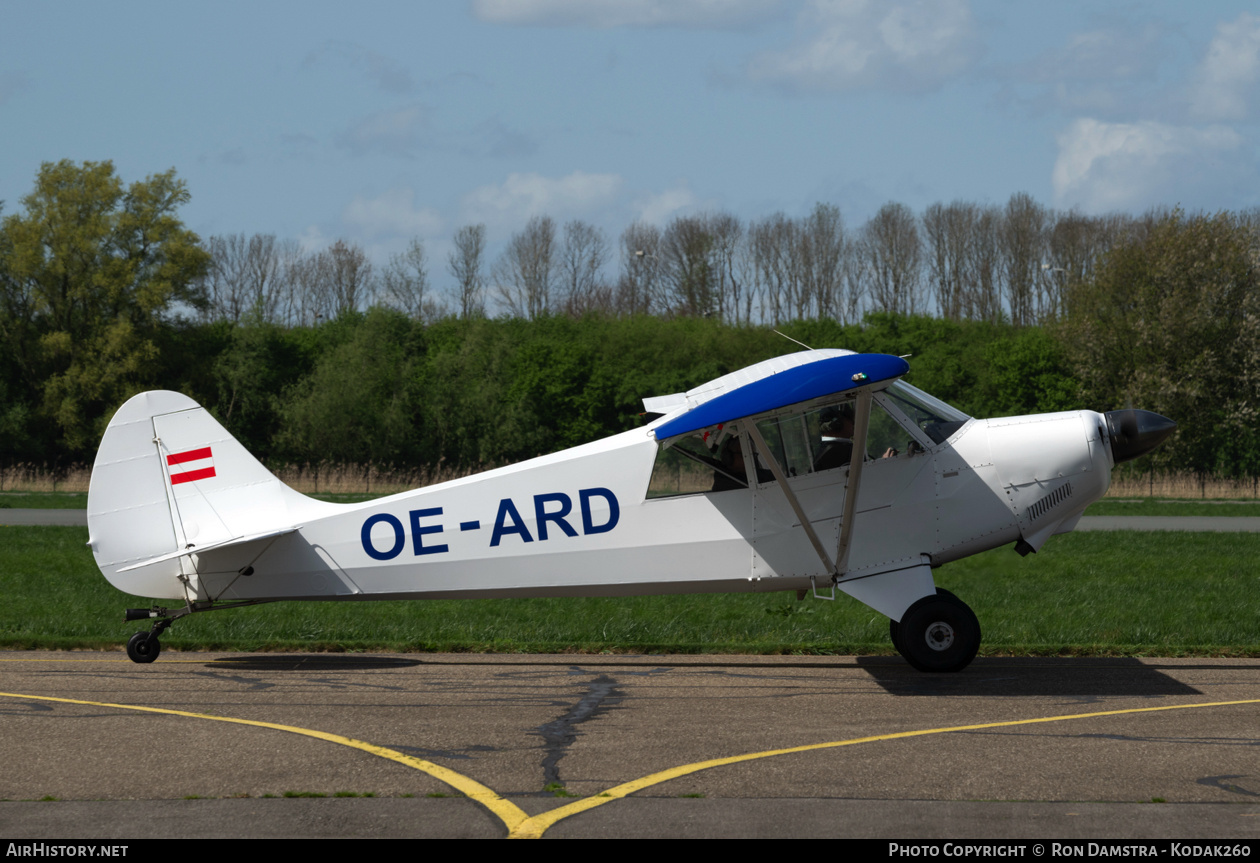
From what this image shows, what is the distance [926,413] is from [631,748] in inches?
160

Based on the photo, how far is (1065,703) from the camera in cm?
786

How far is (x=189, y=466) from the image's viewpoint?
9.32 m

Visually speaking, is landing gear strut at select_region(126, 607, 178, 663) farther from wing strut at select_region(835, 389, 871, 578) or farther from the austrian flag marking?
wing strut at select_region(835, 389, 871, 578)

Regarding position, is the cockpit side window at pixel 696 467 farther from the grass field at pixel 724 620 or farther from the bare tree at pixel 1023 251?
the bare tree at pixel 1023 251

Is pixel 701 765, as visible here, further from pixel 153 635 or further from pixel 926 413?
pixel 153 635

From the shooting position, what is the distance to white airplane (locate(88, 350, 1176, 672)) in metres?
8.75

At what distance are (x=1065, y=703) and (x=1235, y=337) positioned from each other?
127ft

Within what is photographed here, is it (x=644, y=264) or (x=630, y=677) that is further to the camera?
(x=644, y=264)

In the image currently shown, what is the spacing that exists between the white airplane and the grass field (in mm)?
1026

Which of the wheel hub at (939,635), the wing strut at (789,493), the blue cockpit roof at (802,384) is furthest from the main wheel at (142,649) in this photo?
the wheel hub at (939,635)

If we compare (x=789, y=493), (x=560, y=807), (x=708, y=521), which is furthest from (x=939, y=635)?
(x=560, y=807)

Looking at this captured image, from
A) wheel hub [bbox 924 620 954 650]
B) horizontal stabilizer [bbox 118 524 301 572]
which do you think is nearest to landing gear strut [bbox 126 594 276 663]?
horizontal stabilizer [bbox 118 524 301 572]
